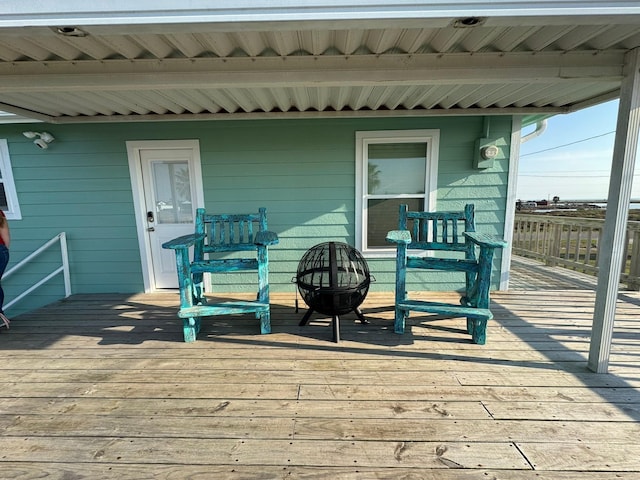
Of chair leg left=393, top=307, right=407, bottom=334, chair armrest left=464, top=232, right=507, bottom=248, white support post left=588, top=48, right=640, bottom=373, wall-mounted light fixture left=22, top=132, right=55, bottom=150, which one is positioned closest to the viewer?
white support post left=588, top=48, right=640, bottom=373

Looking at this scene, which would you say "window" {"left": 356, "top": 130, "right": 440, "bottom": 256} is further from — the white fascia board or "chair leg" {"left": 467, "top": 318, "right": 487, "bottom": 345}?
the white fascia board

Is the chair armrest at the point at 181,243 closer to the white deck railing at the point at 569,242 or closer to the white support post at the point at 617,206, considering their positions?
the white support post at the point at 617,206

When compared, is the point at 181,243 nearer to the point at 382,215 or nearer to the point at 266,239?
the point at 266,239

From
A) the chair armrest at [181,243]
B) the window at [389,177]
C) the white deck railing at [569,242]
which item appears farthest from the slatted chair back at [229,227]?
the white deck railing at [569,242]

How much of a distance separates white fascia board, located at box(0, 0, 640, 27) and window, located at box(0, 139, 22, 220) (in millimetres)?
3262

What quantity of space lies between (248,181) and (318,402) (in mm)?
2506

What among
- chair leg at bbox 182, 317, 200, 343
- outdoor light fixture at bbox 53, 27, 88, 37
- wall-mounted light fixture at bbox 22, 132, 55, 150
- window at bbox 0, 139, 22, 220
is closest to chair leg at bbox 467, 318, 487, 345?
chair leg at bbox 182, 317, 200, 343

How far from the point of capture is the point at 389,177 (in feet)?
11.2

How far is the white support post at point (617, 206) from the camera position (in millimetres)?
1692

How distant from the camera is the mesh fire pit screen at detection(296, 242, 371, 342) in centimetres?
226

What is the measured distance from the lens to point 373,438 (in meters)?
1.46

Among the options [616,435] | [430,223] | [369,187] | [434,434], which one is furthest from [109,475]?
[430,223]

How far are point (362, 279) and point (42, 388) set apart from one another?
2386 mm

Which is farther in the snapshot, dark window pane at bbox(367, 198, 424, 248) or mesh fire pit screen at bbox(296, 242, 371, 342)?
dark window pane at bbox(367, 198, 424, 248)
